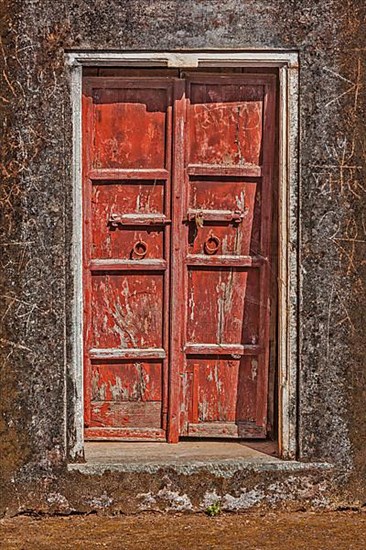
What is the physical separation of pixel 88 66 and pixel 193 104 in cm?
61

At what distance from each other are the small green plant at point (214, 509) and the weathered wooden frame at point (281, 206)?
0.45 metres

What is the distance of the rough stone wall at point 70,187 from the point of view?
6.23 metres

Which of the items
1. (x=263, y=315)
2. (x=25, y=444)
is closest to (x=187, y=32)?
(x=263, y=315)

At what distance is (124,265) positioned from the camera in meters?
6.52

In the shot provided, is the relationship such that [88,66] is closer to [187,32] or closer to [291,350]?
[187,32]

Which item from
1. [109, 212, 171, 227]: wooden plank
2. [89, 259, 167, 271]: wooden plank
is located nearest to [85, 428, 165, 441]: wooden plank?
[89, 259, 167, 271]: wooden plank

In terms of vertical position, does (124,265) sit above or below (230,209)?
below

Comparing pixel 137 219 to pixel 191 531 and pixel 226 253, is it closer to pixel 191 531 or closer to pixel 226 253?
pixel 226 253

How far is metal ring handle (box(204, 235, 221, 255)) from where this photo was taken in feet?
21.5

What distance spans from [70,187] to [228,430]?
1627 millimetres

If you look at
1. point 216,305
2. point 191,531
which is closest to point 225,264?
point 216,305

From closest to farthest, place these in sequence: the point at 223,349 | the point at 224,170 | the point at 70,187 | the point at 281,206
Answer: the point at 70,187 < the point at 281,206 < the point at 224,170 < the point at 223,349

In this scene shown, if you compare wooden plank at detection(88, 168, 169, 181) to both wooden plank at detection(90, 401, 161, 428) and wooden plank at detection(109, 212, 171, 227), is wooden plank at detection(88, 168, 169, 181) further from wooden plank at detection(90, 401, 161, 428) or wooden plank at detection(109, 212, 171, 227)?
wooden plank at detection(90, 401, 161, 428)

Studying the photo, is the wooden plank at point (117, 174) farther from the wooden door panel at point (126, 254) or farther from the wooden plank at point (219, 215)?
the wooden plank at point (219, 215)
